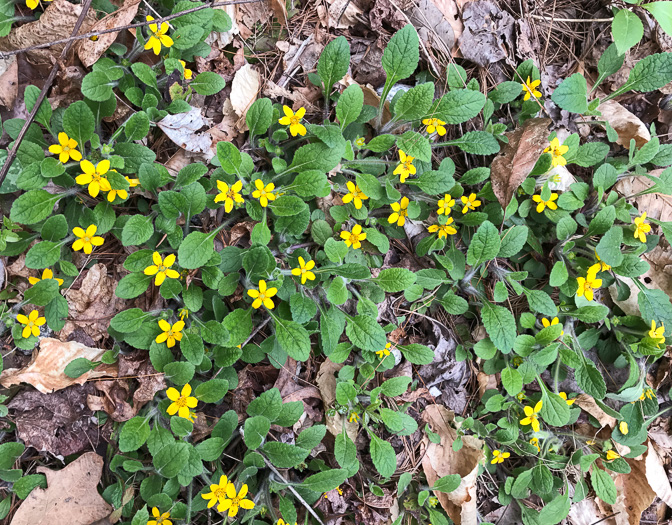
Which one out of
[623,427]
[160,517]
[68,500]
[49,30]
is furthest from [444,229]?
[68,500]

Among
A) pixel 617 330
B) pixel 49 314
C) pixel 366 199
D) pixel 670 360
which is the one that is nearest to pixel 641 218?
pixel 617 330

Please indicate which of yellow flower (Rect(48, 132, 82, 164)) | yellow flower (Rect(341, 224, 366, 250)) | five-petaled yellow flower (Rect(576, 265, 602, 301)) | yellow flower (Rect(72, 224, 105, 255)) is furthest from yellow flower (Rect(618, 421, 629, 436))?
yellow flower (Rect(48, 132, 82, 164))

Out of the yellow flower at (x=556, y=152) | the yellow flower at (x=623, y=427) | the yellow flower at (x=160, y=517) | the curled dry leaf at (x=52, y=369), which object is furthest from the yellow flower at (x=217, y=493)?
the yellow flower at (x=556, y=152)

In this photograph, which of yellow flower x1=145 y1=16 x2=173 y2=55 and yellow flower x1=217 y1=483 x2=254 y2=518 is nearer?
yellow flower x1=217 y1=483 x2=254 y2=518

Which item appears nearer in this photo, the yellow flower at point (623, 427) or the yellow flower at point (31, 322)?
the yellow flower at point (31, 322)

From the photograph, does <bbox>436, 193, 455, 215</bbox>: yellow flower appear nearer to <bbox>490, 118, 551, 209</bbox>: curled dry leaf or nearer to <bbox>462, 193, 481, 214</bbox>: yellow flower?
<bbox>462, 193, 481, 214</bbox>: yellow flower

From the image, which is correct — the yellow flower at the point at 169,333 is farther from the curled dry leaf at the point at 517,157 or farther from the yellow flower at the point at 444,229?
the curled dry leaf at the point at 517,157

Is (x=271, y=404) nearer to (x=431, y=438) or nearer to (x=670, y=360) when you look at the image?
(x=431, y=438)
